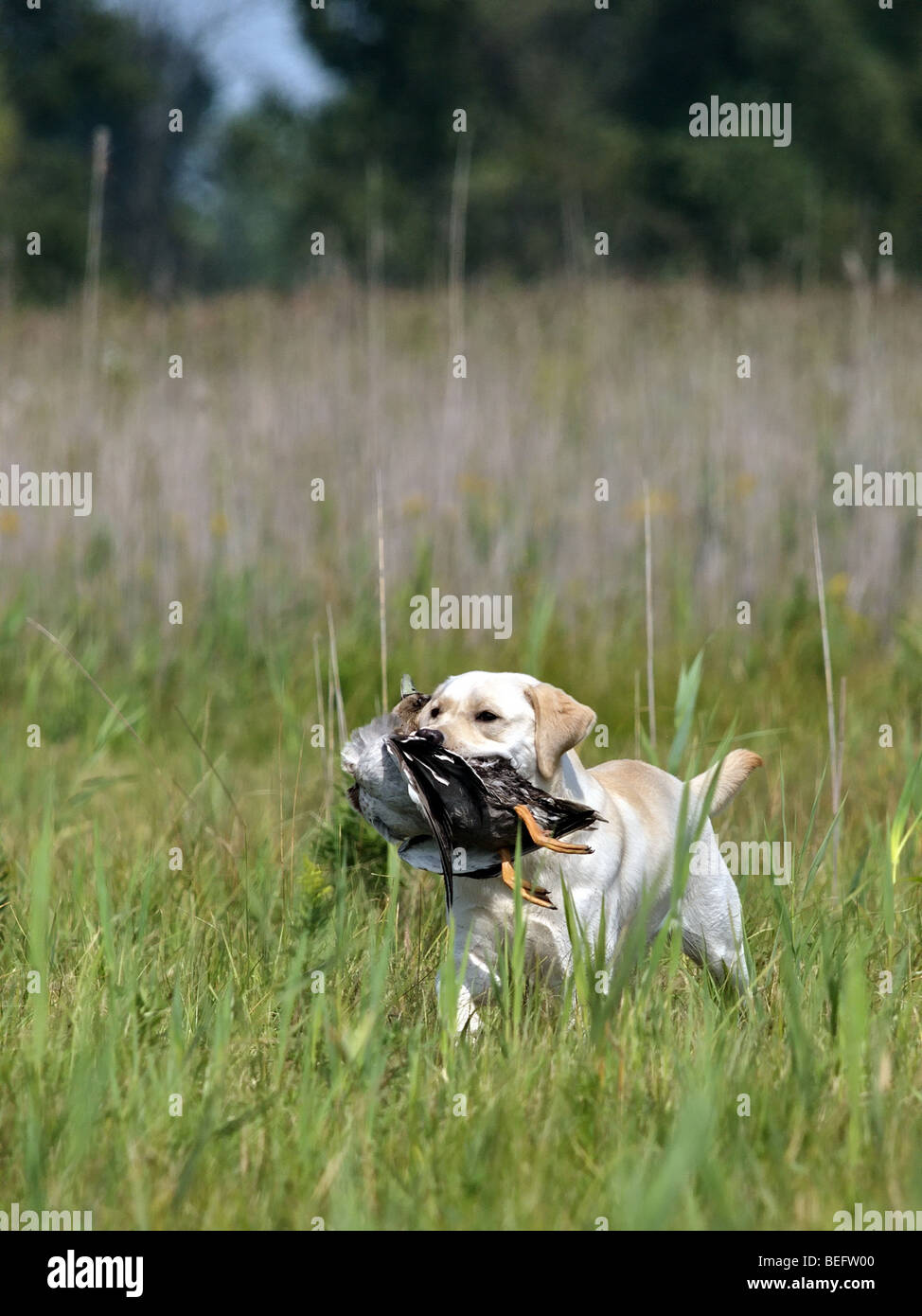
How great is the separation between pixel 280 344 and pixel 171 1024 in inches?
286

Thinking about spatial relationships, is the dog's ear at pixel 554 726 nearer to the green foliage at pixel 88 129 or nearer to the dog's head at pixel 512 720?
the dog's head at pixel 512 720

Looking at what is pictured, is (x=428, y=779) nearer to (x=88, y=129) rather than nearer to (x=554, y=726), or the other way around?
(x=554, y=726)

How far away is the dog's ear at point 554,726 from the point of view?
2.69 metres

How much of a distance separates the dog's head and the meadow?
14.7 inches

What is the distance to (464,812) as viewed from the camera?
8.36 feet

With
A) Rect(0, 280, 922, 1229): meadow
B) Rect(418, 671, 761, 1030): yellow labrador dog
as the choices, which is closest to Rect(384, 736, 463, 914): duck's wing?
Rect(418, 671, 761, 1030): yellow labrador dog

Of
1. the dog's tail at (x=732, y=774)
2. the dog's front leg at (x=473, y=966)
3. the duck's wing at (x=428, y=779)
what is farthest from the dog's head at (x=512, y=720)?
the dog's tail at (x=732, y=774)

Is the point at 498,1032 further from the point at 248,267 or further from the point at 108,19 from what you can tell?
the point at 248,267

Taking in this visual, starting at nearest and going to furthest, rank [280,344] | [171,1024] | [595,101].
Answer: [171,1024] → [280,344] → [595,101]

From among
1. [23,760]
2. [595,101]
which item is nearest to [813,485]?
[23,760]

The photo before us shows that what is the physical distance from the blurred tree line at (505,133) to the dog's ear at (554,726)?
60.7 feet

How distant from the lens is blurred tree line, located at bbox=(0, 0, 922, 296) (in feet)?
73.5

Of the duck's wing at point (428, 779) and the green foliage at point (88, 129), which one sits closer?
the duck's wing at point (428, 779)

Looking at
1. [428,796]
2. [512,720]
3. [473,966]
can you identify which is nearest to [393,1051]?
[473,966]
